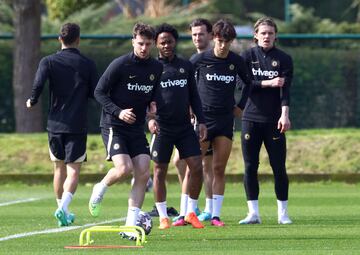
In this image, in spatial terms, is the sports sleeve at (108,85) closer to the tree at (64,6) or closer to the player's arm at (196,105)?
the player's arm at (196,105)

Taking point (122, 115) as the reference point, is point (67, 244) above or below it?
below

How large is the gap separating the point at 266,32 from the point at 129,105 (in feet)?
7.39

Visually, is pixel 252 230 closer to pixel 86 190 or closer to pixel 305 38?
pixel 86 190

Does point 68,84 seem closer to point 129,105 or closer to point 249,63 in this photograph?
point 129,105

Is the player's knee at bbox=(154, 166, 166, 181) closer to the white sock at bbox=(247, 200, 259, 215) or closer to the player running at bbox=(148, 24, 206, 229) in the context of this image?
the player running at bbox=(148, 24, 206, 229)

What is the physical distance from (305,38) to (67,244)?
1708 cm

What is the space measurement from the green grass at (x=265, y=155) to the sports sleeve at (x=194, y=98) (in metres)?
9.07

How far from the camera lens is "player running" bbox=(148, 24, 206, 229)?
14.1 metres

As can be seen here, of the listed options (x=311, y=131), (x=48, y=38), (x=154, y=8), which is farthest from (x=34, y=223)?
(x=154, y=8)

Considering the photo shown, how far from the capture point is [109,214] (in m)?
16.2

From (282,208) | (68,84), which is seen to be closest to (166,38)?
(68,84)

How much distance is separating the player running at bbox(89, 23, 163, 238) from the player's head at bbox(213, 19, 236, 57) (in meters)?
1.45

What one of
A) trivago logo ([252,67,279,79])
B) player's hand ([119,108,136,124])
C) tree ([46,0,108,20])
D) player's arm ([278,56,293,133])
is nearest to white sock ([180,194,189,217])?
player's arm ([278,56,293,133])

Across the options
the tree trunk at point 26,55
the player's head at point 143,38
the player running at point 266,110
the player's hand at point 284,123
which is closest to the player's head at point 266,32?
the player running at point 266,110
